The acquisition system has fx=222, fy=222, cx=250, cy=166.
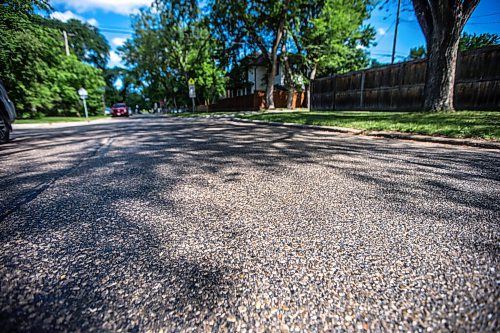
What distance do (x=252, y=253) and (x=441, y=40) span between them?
30.1 feet

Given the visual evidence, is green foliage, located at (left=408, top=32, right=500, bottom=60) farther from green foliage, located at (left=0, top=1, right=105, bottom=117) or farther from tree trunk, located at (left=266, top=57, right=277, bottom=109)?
green foliage, located at (left=0, top=1, right=105, bottom=117)

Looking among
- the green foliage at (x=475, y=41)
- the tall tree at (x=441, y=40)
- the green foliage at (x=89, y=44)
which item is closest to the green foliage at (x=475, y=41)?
the green foliage at (x=475, y=41)

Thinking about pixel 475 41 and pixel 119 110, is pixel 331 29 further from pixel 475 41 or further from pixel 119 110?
pixel 119 110

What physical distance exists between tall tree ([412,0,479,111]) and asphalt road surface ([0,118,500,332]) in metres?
6.47

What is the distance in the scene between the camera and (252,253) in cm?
115

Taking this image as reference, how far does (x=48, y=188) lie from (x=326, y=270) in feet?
8.37

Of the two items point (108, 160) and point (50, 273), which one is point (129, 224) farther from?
point (108, 160)

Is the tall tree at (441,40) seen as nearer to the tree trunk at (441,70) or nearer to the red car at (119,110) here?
the tree trunk at (441,70)

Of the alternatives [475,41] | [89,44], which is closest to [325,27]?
[475,41]

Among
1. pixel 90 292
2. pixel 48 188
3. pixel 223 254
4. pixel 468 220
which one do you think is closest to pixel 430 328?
pixel 223 254

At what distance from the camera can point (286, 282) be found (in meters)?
0.96

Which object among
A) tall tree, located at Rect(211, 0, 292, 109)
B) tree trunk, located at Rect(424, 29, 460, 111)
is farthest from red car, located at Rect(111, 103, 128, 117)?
tree trunk, located at Rect(424, 29, 460, 111)

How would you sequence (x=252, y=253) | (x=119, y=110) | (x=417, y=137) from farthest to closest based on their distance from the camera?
(x=119, y=110)
(x=417, y=137)
(x=252, y=253)

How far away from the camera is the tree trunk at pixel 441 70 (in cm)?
670
